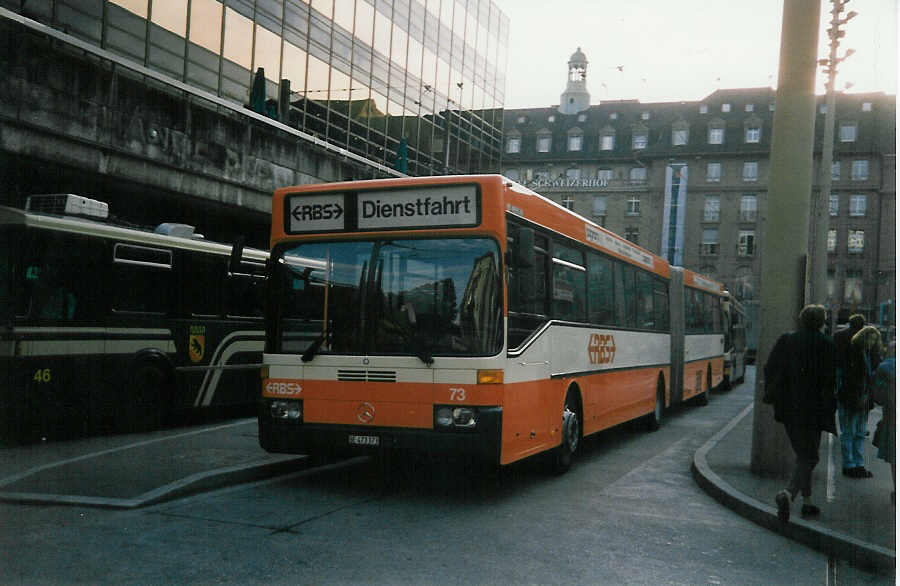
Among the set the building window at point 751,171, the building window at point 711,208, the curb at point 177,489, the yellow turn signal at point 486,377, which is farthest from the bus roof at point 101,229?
the building window at point 751,171

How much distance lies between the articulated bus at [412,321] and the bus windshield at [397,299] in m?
0.01

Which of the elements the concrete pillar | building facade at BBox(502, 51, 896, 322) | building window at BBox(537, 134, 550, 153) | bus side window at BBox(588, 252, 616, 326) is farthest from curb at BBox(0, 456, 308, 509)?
building window at BBox(537, 134, 550, 153)

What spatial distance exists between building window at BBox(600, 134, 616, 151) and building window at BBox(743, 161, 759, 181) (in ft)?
41.0

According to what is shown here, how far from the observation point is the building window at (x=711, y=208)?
74.8m

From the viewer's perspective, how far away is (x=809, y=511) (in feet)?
23.7

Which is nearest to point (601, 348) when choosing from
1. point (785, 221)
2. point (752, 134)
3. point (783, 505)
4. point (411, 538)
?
point (785, 221)

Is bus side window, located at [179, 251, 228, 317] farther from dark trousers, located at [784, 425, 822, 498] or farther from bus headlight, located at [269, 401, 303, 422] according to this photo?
dark trousers, located at [784, 425, 822, 498]

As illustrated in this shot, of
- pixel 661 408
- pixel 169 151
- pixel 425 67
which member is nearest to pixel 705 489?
pixel 661 408

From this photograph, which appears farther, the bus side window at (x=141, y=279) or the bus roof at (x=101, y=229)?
the bus side window at (x=141, y=279)

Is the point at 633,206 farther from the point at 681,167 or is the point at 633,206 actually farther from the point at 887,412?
the point at 887,412

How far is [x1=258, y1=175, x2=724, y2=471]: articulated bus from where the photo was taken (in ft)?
25.5

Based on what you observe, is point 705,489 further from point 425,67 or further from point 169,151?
point 425,67

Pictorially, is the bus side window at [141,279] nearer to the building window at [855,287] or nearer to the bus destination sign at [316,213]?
the bus destination sign at [316,213]

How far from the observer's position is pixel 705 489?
905cm
